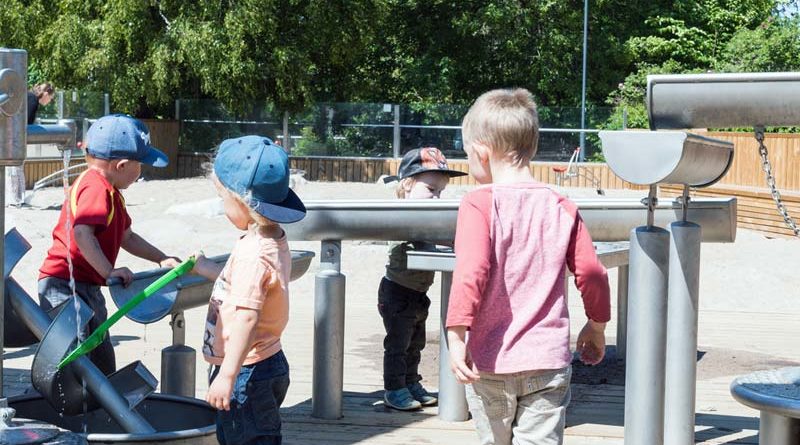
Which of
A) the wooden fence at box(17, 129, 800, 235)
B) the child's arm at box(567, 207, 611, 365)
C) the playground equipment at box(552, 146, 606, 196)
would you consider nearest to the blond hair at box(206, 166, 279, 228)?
the child's arm at box(567, 207, 611, 365)

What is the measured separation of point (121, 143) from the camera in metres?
4.02

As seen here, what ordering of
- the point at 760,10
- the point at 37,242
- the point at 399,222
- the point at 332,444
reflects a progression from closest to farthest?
the point at 332,444 < the point at 399,222 < the point at 37,242 < the point at 760,10

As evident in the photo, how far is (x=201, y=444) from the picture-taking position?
314 centimetres

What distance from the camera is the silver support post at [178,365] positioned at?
4.00 meters

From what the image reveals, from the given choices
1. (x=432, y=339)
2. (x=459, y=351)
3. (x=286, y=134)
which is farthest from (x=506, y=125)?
(x=286, y=134)

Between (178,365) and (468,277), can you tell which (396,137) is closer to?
(178,365)

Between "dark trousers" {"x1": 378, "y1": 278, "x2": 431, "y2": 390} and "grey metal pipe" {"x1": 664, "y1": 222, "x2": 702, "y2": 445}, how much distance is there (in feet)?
4.67

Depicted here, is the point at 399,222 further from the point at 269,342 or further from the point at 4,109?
the point at 4,109

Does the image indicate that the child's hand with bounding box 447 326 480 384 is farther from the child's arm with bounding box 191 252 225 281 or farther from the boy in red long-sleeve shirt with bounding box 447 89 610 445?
the child's arm with bounding box 191 252 225 281

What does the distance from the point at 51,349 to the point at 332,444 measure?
165 cm

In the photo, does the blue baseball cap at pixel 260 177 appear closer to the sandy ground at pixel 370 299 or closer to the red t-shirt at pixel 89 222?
the red t-shirt at pixel 89 222

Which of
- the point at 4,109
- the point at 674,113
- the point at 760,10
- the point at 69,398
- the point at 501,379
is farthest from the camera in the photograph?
the point at 760,10

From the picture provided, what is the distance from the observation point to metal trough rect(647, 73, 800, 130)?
128 inches

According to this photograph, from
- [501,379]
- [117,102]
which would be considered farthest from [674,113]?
[117,102]
